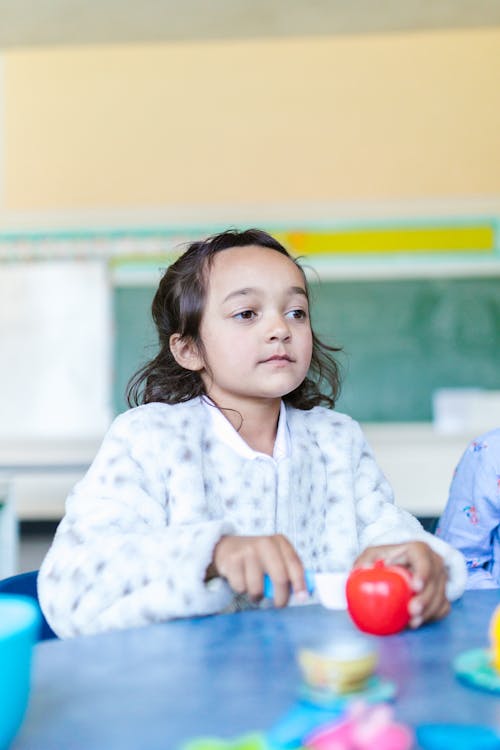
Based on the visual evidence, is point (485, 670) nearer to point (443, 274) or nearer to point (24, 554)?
point (24, 554)

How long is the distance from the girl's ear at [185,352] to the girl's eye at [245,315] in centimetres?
12

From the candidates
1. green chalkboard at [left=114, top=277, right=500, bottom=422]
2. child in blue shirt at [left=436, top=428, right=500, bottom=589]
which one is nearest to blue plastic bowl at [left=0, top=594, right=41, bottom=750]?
child in blue shirt at [left=436, top=428, right=500, bottom=589]

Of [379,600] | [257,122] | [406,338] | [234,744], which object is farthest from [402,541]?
[257,122]

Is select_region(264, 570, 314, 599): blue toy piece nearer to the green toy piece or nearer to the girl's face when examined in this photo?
the green toy piece

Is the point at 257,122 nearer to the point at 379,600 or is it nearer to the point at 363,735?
the point at 379,600

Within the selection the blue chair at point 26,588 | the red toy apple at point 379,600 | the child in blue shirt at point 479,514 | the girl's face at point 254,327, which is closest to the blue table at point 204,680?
the red toy apple at point 379,600

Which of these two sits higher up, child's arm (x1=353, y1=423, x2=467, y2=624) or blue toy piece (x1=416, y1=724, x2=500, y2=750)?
child's arm (x1=353, y1=423, x2=467, y2=624)

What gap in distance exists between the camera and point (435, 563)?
2.97 ft

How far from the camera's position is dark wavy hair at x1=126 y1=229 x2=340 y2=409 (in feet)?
4.36

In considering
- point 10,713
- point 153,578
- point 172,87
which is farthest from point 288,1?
point 10,713

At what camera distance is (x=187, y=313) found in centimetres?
133

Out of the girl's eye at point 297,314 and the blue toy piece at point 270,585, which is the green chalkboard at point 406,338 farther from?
the blue toy piece at point 270,585

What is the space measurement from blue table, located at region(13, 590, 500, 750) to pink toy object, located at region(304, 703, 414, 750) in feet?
0.28

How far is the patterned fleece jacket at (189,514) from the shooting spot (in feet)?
2.87
